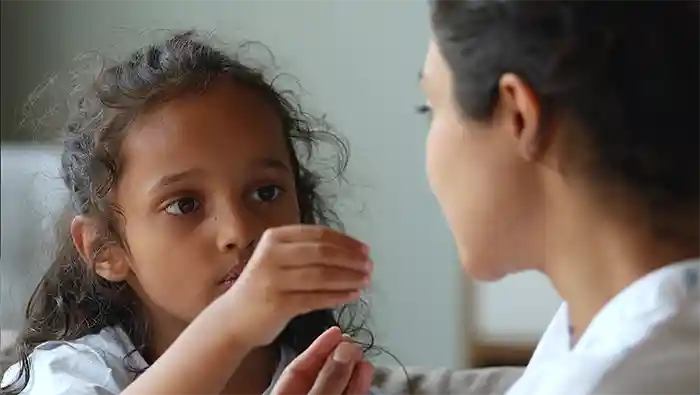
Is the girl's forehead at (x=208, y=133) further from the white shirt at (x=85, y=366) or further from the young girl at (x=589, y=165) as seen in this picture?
the young girl at (x=589, y=165)

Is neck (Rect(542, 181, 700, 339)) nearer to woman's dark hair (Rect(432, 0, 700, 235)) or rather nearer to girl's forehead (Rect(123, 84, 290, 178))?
woman's dark hair (Rect(432, 0, 700, 235))

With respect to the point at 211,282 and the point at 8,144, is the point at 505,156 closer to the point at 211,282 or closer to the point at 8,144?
the point at 211,282

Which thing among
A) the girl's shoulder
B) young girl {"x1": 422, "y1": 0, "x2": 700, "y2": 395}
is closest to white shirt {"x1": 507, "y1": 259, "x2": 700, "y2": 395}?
young girl {"x1": 422, "y1": 0, "x2": 700, "y2": 395}

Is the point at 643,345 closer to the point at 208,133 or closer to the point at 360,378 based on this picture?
the point at 360,378

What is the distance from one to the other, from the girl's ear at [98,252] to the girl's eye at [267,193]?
0.15m

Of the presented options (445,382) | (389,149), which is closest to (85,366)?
(445,382)

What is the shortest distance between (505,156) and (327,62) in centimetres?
125

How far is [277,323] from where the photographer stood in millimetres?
864

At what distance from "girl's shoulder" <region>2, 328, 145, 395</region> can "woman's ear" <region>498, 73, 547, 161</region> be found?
0.49 m

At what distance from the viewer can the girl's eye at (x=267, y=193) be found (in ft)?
3.32

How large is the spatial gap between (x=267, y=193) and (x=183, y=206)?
84 mm

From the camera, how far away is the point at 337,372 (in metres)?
0.92

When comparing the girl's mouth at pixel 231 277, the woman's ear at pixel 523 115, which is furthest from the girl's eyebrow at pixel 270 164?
the woman's ear at pixel 523 115

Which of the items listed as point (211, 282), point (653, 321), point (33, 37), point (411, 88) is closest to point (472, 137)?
point (653, 321)
